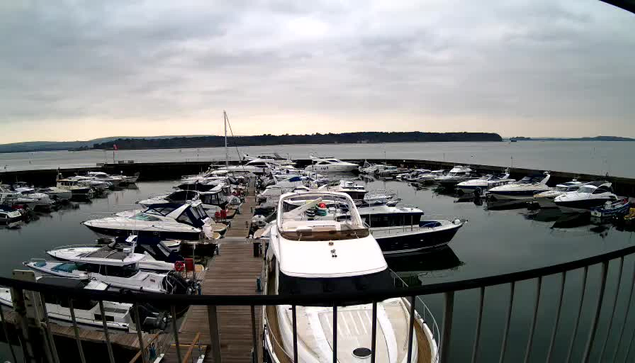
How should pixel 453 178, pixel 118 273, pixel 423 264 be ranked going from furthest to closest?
pixel 453 178, pixel 423 264, pixel 118 273

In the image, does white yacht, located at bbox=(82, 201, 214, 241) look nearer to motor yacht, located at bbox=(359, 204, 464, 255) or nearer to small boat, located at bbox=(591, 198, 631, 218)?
motor yacht, located at bbox=(359, 204, 464, 255)

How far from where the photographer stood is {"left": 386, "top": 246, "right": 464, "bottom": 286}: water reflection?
1605 cm

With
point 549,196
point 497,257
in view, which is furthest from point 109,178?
point 549,196

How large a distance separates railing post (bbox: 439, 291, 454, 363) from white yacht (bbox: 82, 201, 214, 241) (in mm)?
16594

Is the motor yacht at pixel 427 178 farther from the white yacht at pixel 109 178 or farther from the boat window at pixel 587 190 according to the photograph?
the white yacht at pixel 109 178

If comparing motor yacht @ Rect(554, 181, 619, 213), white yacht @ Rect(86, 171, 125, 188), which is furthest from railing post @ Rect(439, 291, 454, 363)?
white yacht @ Rect(86, 171, 125, 188)

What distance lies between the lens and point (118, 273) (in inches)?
452

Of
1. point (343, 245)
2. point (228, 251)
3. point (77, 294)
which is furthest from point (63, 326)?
point (77, 294)

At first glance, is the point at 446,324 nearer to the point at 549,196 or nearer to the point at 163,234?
the point at 163,234

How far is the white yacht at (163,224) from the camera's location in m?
17.2

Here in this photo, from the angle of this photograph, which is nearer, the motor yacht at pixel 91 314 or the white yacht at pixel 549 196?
the motor yacht at pixel 91 314

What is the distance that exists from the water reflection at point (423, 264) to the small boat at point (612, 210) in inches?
575

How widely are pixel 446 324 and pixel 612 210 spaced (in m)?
30.1

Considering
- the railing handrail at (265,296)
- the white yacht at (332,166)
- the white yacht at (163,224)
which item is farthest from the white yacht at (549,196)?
the railing handrail at (265,296)
